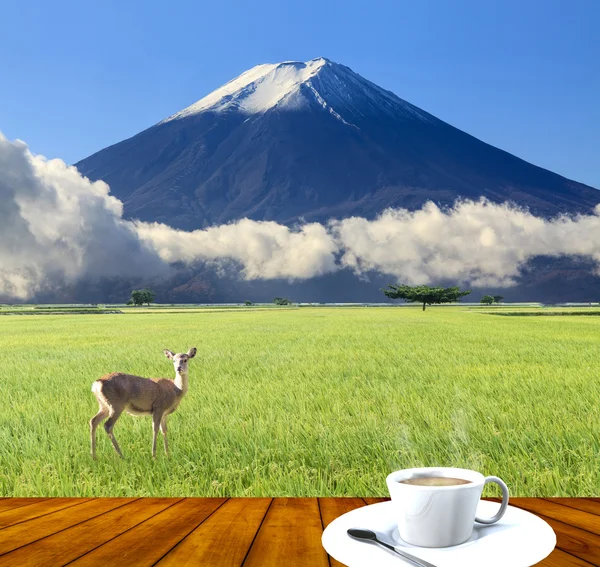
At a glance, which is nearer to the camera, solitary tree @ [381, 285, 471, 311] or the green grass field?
the green grass field

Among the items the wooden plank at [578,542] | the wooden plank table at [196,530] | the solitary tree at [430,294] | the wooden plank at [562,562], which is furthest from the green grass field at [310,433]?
the solitary tree at [430,294]

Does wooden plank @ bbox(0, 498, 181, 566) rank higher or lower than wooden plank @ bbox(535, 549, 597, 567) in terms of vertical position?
lower

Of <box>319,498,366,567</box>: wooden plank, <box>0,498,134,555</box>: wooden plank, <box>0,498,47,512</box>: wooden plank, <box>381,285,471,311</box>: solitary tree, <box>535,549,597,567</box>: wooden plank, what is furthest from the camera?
<box>381,285,471,311</box>: solitary tree

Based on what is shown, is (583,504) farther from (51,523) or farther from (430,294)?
(430,294)

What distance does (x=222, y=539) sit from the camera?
7.34 ft

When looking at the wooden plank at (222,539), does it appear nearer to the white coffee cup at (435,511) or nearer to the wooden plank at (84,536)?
the wooden plank at (84,536)

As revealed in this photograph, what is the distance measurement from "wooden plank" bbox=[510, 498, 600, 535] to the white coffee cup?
2.88ft

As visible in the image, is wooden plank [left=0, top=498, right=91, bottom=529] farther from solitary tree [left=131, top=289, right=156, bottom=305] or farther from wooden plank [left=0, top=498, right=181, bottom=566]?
solitary tree [left=131, top=289, right=156, bottom=305]

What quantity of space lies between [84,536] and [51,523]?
13.3 inches

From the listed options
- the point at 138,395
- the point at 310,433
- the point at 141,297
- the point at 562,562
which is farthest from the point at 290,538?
the point at 141,297

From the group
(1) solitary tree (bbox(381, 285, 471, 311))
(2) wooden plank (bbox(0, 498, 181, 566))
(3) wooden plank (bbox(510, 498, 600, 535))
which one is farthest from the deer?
(1) solitary tree (bbox(381, 285, 471, 311))

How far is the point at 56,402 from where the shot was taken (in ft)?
26.4

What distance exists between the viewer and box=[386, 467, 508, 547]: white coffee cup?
175cm

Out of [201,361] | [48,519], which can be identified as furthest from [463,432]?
[201,361]
